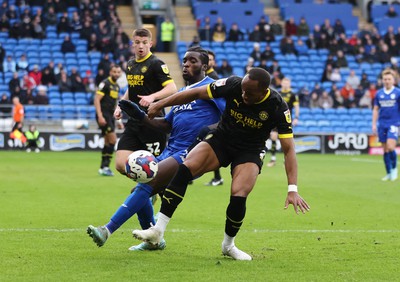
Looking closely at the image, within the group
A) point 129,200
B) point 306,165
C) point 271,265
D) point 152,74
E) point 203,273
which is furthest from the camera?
point 306,165

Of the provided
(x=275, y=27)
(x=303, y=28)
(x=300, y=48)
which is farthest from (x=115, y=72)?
(x=303, y=28)

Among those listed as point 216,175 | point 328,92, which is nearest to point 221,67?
point 328,92

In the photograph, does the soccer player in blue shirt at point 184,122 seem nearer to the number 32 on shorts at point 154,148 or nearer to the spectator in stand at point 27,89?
the number 32 on shorts at point 154,148

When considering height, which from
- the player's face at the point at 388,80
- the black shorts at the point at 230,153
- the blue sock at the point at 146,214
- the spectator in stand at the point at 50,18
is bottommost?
the spectator in stand at the point at 50,18

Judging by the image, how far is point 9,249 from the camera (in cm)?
870

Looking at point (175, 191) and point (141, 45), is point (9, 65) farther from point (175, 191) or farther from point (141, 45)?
point (175, 191)

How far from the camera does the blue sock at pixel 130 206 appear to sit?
8453mm

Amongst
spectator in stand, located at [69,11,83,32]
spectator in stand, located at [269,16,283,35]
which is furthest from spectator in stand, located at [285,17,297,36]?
spectator in stand, located at [69,11,83,32]

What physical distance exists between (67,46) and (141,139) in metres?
24.9

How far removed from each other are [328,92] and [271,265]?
28423mm

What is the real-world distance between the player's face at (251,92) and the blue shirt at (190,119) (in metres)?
1.23

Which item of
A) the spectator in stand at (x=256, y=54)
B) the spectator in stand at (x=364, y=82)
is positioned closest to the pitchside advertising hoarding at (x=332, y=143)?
the spectator in stand at (x=364, y=82)

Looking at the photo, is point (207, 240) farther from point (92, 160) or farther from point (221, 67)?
point (221, 67)

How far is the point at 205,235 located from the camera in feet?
33.3
